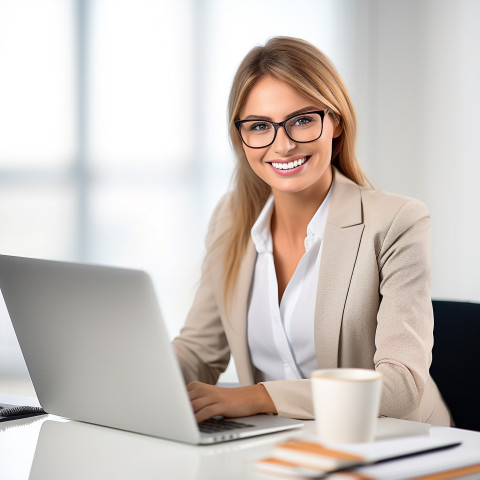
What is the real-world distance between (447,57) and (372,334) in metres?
3.09

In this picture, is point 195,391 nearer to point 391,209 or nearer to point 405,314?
point 405,314

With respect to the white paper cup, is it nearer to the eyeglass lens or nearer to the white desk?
the white desk

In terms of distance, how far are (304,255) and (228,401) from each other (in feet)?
1.89

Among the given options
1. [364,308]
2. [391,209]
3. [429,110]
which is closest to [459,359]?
[364,308]

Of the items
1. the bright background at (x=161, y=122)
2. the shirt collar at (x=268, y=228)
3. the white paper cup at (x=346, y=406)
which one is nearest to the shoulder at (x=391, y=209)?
the shirt collar at (x=268, y=228)

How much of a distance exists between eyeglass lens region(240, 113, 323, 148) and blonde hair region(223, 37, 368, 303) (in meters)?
0.04

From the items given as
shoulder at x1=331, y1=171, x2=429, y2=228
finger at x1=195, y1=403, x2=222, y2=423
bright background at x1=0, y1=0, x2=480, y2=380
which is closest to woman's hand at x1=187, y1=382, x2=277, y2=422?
finger at x1=195, y1=403, x2=222, y2=423

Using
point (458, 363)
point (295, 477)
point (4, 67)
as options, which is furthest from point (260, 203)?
point (4, 67)

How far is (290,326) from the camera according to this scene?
5.60ft

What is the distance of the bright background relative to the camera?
4.21 m

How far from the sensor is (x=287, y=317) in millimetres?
1721

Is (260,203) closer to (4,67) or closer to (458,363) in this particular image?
(458,363)

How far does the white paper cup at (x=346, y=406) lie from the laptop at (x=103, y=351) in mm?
191

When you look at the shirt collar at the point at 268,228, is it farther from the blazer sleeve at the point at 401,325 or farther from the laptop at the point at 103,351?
the laptop at the point at 103,351
